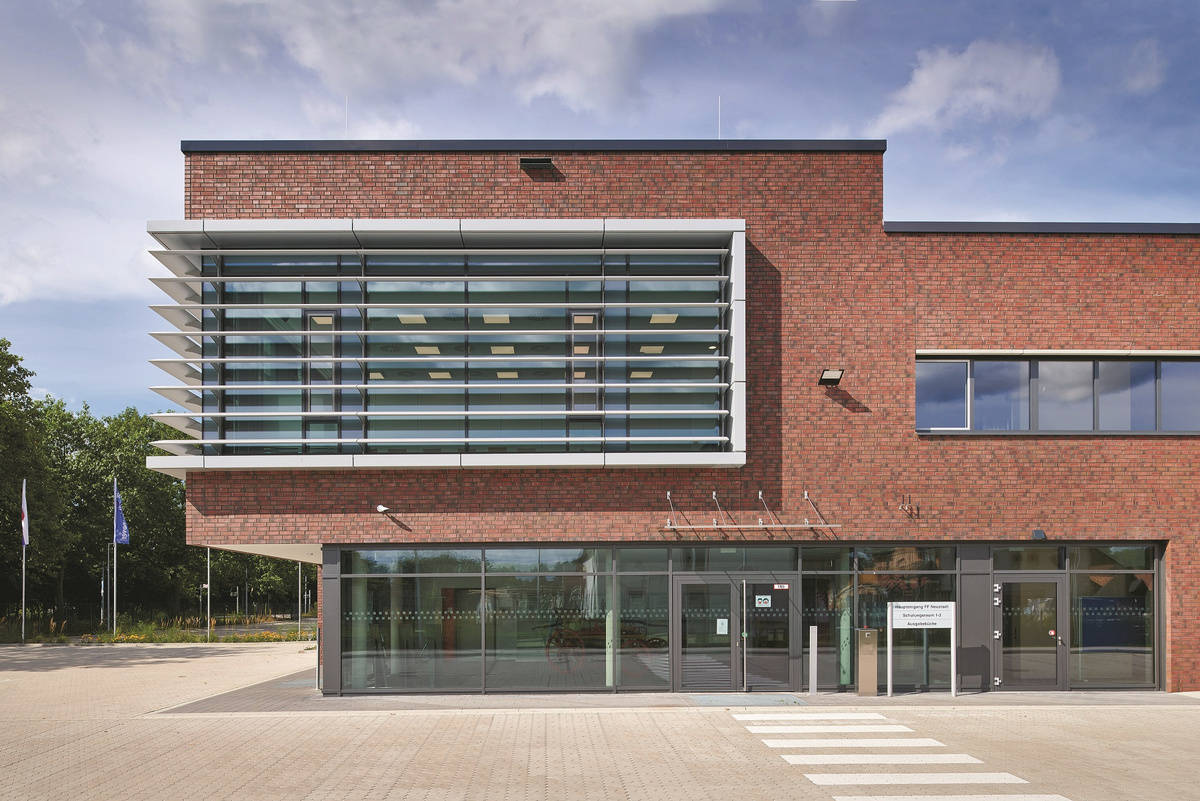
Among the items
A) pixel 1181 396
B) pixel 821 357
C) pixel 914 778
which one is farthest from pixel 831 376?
pixel 914 778

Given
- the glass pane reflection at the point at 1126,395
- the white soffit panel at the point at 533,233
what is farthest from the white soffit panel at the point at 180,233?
the glass pane reflection at the point at 1126,395

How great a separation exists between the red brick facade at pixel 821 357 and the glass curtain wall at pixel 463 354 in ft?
2.29

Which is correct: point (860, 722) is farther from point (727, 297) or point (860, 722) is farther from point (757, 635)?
point (727, 297)

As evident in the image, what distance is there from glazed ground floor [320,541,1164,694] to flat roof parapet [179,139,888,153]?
7.38 meters

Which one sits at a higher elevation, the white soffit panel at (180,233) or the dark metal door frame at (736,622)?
the white soffit panel at (180,233)

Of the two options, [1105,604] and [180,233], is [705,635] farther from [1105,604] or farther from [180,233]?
[180,233]

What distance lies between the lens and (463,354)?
54.3ft

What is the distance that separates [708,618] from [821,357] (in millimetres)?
5273

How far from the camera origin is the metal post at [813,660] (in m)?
16.1

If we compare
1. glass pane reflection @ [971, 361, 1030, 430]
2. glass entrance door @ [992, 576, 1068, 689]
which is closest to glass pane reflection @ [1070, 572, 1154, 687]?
glass entrance door @ [992, 576, 1068, 689]

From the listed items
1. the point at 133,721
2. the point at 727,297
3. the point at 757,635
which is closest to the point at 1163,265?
the point at 727,297

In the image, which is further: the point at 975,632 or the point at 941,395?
the point at 941,395

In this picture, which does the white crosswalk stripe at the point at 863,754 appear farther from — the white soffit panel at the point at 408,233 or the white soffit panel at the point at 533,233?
the white soffit panel at the point at 408,233

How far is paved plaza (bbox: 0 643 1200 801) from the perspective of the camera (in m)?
10.1
